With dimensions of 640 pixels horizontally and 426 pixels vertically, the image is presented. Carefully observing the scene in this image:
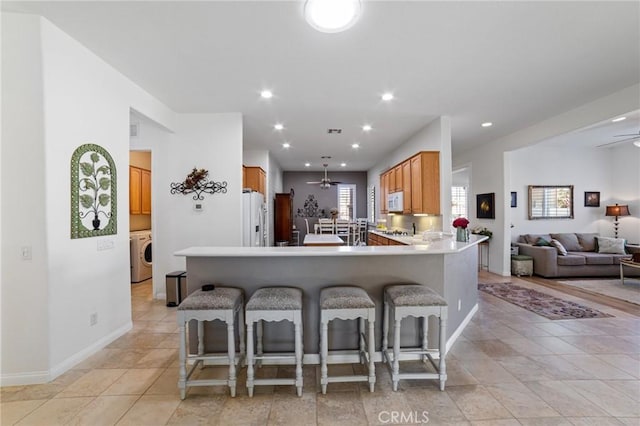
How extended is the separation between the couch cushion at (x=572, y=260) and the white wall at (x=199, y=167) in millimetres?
6123

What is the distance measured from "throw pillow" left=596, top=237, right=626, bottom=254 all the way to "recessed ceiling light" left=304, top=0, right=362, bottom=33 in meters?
7.18

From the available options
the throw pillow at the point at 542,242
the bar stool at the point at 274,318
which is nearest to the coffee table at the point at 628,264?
the throw pillow at the point at 542,242

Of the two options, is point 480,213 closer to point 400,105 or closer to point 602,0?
point 400,105

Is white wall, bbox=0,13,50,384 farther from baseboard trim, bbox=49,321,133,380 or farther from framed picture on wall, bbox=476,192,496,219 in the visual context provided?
framed picture on wall, bbox=476,192,496,219

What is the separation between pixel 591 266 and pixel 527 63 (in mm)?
4993

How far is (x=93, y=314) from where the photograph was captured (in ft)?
9.15

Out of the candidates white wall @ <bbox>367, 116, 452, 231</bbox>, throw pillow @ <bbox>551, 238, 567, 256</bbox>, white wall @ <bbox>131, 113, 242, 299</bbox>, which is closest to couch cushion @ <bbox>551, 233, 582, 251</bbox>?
throw pillow @ <bbox>551, 238, 567, 256</bbox>

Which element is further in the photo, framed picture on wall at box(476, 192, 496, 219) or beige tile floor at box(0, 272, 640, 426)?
framed picture on wall at box(476, 192, 496, 219)

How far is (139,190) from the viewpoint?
5.79m

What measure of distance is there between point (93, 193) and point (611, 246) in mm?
8779

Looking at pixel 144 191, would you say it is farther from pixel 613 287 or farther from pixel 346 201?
pixel 613 287

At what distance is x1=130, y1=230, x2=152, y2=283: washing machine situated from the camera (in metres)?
5.52

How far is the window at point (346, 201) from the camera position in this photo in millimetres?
10727

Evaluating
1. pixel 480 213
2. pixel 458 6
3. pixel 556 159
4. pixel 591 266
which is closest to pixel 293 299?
pixel 458 6
